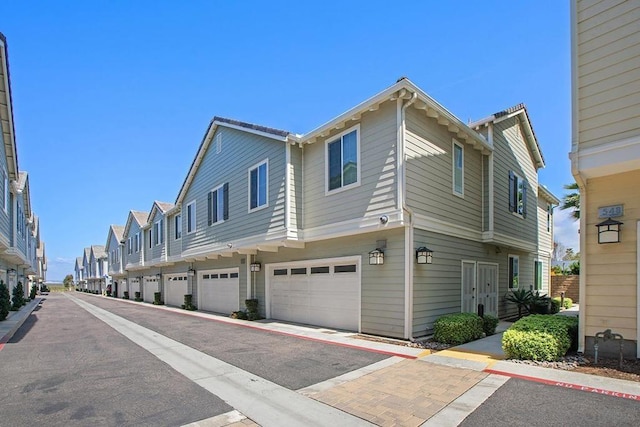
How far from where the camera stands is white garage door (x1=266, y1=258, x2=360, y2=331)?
10789 mm

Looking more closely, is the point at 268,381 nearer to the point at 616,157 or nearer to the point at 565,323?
the point at 565,323

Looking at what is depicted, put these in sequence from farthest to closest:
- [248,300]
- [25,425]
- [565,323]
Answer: [248,300], [565,323], [25,425]

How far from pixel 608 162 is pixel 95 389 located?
9.50 metres

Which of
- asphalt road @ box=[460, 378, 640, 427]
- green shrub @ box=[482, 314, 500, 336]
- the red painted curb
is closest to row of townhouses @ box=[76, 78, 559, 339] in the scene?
green shrub @ box=[482, 314, 500, 336]

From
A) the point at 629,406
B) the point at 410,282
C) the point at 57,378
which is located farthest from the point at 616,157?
the point at 57,378

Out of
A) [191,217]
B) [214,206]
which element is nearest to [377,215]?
[214,206]

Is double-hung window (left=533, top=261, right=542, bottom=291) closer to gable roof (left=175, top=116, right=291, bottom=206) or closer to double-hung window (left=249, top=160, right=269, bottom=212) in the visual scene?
double-hung window (left=249, top=160, right=269, bottom=212)

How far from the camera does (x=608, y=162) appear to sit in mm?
6504

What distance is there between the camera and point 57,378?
6.55 m

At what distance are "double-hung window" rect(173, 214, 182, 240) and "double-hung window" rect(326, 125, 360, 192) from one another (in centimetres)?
1383

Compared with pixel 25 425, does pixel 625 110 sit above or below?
above

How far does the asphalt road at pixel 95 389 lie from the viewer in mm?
4746

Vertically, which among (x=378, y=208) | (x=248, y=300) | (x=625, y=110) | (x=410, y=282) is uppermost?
(x=625, y=110)

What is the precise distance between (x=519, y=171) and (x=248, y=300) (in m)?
12.2
